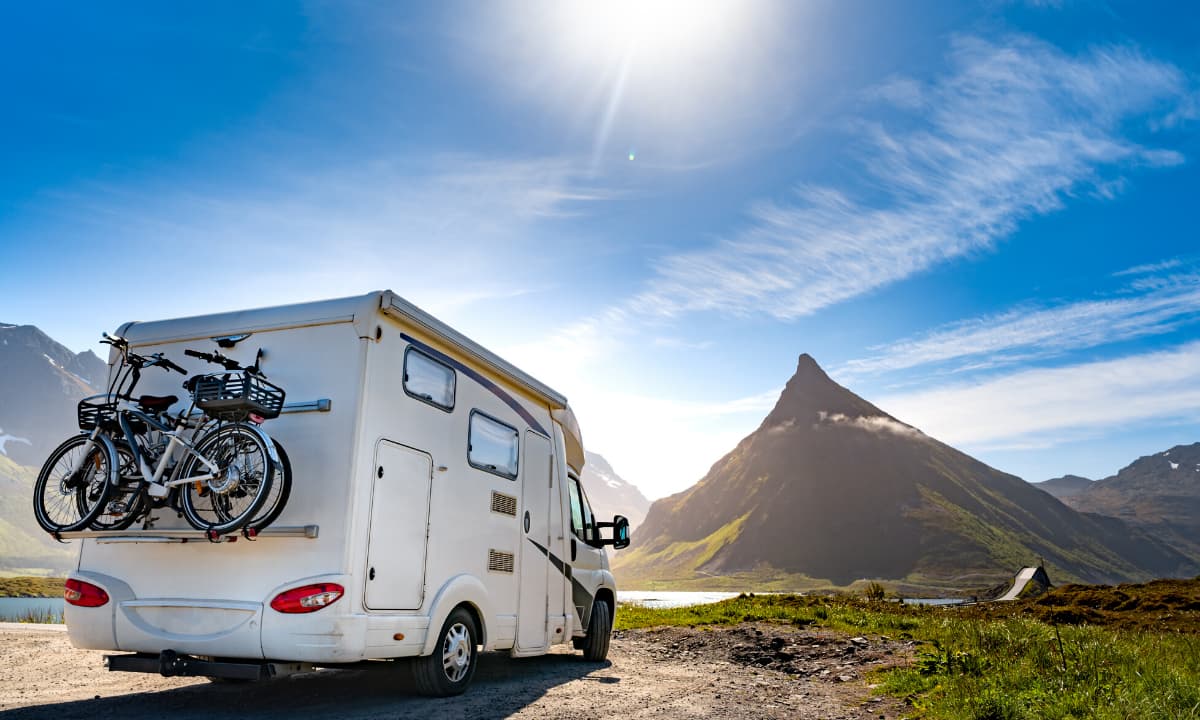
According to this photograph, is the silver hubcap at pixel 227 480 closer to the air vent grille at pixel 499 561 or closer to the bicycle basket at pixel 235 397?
the bicycle basket at pixel 235 397

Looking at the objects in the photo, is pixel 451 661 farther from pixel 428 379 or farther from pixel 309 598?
pixel 428 379

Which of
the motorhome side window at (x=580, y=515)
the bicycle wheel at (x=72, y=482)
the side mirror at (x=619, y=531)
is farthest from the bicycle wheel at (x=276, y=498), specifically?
the side mirror at (x=619, y=531)

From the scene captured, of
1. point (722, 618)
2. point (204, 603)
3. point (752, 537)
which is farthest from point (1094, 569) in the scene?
point (204, 603)

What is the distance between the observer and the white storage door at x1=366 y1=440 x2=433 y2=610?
6.62 meters

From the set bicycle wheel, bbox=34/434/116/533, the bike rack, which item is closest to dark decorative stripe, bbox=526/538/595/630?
the bike rack

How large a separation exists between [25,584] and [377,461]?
149 ft

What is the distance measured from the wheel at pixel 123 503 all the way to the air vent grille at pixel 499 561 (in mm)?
3301

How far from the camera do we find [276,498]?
636 cm

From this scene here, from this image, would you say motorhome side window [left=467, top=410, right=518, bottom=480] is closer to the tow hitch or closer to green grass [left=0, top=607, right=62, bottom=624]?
the tow hitch

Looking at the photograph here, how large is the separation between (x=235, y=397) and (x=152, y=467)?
3.53ft

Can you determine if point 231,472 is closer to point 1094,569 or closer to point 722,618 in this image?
point 722,618

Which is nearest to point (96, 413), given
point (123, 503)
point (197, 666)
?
point (123, 503)

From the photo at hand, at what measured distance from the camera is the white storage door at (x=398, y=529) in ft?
21.7

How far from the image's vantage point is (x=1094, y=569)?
188 m
